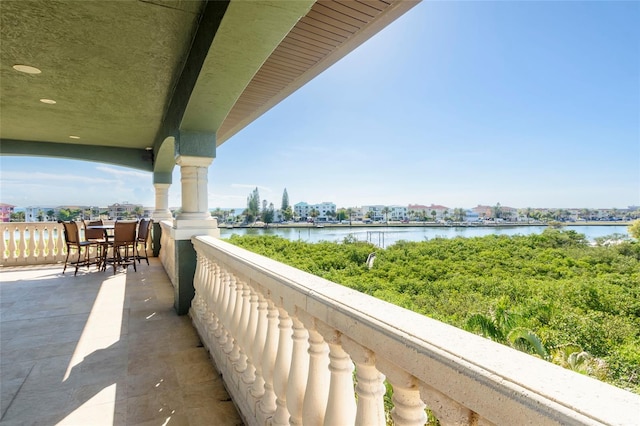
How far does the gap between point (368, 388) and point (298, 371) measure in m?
0.48

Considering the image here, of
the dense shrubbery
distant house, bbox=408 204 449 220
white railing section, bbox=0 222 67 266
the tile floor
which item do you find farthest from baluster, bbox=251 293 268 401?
distant house, bbox=408 204 449 220

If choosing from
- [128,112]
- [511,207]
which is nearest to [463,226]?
[511,207]

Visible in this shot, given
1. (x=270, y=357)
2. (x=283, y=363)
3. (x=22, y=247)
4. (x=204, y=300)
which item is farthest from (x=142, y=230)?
(x=283, y=363)

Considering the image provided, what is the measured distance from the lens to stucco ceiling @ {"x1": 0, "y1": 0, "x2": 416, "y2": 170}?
2164mm

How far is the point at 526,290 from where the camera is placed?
26.4 ft

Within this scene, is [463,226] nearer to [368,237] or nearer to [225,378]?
[368,237]

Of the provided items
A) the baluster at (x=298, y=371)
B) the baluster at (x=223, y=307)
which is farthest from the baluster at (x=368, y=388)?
the baluster at (x=223, y=307)

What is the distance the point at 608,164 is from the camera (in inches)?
1391

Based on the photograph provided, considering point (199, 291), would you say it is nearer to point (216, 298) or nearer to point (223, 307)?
point (216, 298)

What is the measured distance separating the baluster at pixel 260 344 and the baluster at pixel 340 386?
28.1 inches

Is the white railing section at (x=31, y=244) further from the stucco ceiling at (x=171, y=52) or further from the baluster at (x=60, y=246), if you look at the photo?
the stucco ceiling at (x=171, y=52)

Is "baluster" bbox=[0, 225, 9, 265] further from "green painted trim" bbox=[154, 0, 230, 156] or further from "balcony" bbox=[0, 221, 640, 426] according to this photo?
"green painted trim" bbox=[154, 0, 230, 156]

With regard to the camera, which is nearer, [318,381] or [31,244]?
[318,381]

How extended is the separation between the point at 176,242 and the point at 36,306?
200 centimetres
